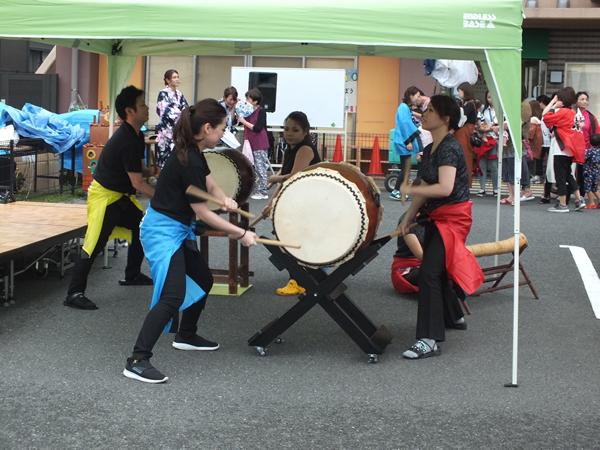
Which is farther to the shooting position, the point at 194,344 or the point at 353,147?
the point at 353,147

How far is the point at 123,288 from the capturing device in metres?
6.32

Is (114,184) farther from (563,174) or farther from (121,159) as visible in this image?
(563,174)

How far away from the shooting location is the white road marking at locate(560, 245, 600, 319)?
625 centimetres

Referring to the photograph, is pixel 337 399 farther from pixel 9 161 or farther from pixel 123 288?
pixel 9 161

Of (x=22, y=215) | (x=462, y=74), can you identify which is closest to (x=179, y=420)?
(x=22, y=215)

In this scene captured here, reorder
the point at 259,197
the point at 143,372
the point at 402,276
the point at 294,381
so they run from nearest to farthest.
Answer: the point at 143,372 → the point at 294,381 → the point at 402,276 → the point at 259,197

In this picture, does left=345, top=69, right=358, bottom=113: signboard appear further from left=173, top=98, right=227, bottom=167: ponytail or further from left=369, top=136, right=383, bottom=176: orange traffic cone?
left=173, top=98, right=227, bottom=167: ponytail

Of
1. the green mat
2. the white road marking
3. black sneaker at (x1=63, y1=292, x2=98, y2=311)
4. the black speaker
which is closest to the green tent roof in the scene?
black sneaker at (x1=63, y1=292, x2=98, y2=311)

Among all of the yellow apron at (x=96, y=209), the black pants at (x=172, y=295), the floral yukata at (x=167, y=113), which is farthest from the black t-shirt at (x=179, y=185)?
the floral yukata at (x=167, y=113)

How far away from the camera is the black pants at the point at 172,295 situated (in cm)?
419

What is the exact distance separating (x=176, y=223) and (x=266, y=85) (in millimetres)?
10135

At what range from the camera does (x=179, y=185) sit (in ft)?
14.0

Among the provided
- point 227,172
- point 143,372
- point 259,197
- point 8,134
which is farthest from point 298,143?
point 259,197

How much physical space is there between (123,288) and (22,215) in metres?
1.28
